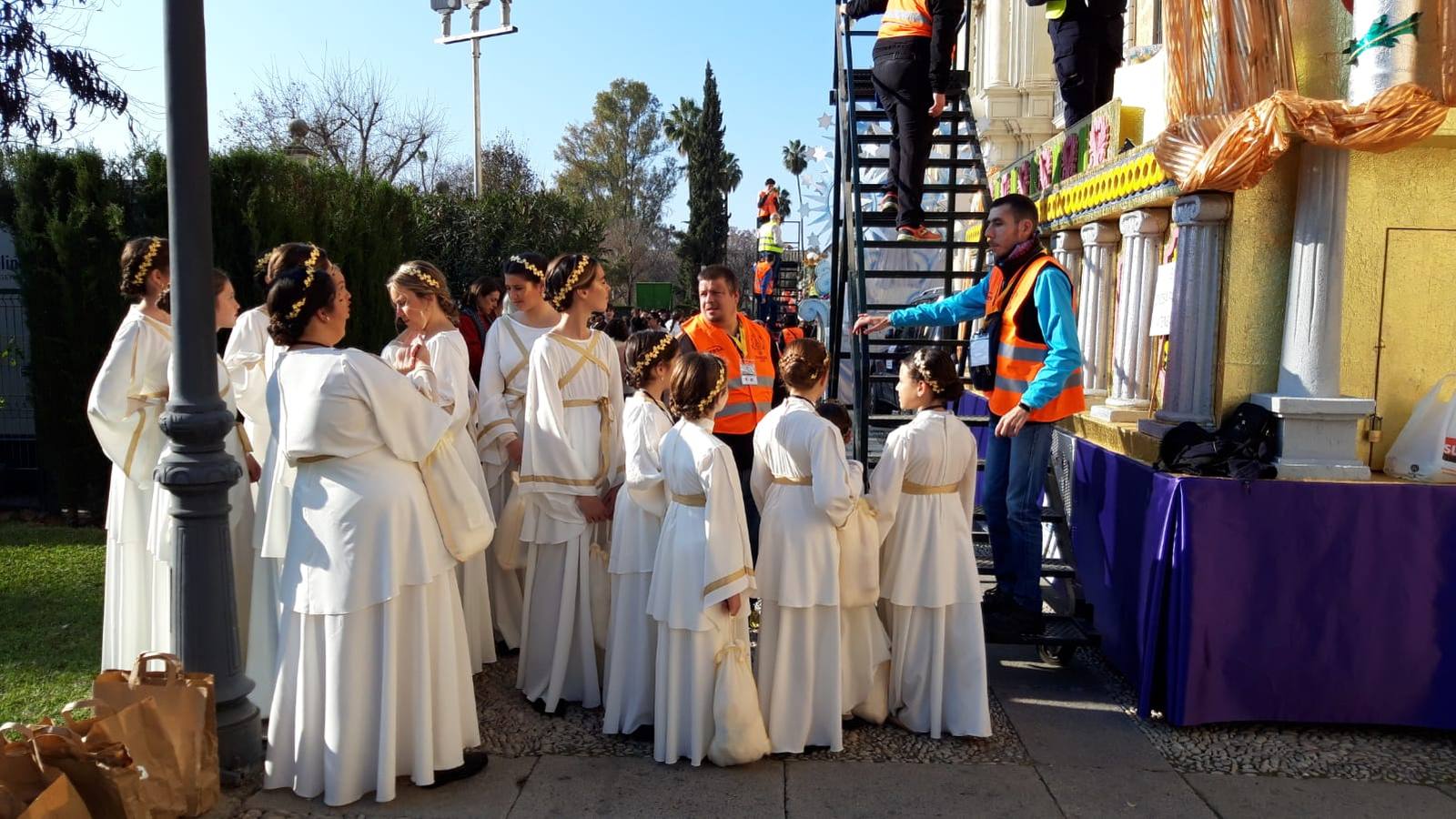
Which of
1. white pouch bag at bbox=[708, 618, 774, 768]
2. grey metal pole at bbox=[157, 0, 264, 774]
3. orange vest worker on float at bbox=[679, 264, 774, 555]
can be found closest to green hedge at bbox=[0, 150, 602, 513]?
orange vest worker on float at bbox=[679, 264, 774, 555]

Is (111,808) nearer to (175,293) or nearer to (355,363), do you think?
(355,363)

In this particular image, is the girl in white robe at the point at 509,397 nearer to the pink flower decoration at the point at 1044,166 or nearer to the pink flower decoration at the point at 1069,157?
the pink flower decoration at the point at 1069,157

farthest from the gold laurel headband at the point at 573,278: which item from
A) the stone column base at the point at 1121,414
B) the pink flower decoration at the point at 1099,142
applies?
the pink flower decoration at the point at 1099,142

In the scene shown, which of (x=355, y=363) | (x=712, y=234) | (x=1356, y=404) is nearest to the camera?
(x=355, y=363)

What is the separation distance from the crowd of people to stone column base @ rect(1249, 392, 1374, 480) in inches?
55.6

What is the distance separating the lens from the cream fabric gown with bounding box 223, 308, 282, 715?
4148 mm

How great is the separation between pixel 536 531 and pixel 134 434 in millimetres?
1682

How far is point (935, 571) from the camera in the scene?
163 inches

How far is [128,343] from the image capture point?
163 inches

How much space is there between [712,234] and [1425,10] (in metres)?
50.6

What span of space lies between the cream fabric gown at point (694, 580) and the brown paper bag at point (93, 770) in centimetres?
173

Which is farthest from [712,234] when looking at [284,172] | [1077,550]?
[1077,550]

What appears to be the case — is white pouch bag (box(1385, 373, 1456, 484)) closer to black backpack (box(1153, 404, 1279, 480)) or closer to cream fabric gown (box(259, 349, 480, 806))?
black backpack (box(1153, 404, 1279, 480))

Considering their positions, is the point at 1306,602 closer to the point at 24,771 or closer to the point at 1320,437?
the point at 1320,437
